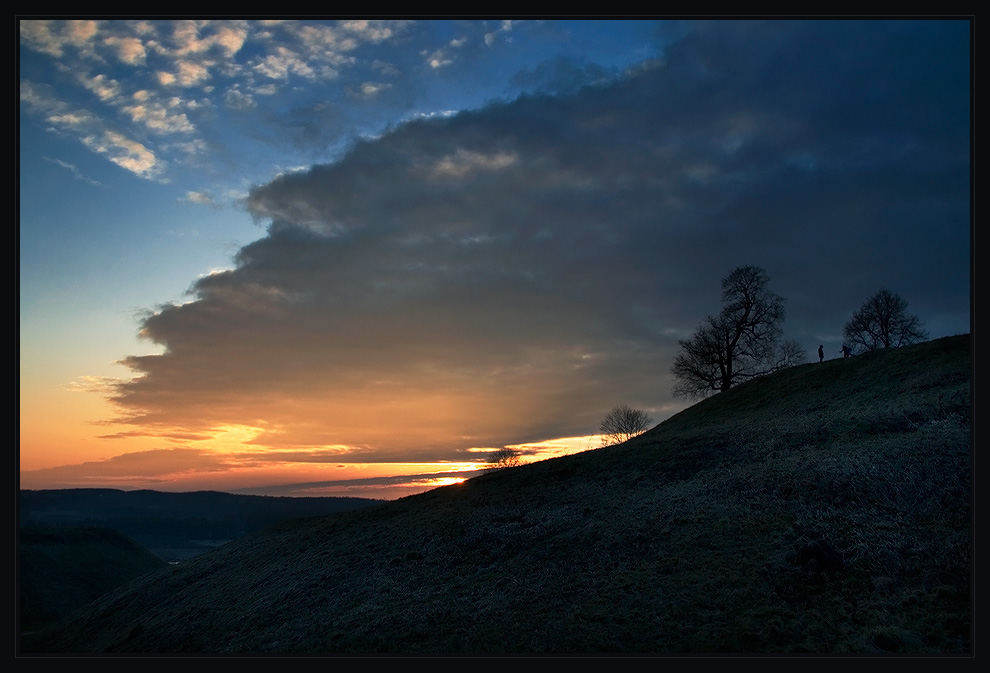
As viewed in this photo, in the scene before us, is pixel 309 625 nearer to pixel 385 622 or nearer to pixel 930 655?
pixel 385 622

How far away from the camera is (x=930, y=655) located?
15.6 meters

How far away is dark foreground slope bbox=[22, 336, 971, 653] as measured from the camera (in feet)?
62.0

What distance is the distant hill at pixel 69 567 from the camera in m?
69.8

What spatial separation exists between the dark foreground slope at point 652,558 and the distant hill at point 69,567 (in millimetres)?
35668

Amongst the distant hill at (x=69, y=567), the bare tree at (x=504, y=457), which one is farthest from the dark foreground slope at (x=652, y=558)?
the bare tree at (x=504, y=457)

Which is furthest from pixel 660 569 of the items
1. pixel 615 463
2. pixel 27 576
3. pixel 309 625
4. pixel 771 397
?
pixel 27 576

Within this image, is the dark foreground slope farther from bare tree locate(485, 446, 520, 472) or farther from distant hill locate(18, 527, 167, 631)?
bare tree locate(485, 446, 520, 472)

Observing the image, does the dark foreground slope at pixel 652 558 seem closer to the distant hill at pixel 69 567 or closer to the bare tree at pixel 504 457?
the distant hill at pixel 69 567

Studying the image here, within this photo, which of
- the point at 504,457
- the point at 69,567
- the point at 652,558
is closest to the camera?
the point at 652,558

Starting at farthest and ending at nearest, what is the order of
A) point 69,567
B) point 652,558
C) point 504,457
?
1. point 504,457
2. point 69,567
3. point 652,558

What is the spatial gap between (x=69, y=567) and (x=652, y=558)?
9014 cm

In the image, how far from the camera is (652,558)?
79.6ft

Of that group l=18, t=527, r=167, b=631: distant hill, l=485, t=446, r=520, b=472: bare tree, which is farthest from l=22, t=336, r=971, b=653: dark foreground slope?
l=485, t=446, r=520, b=472: bare tree

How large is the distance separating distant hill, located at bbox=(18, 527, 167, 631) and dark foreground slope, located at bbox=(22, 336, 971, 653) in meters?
35.7
